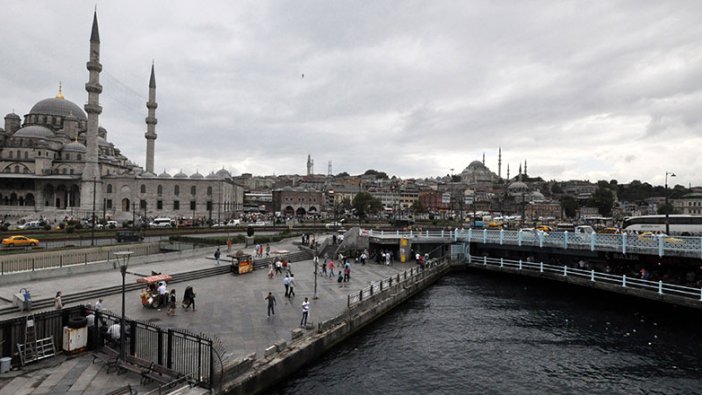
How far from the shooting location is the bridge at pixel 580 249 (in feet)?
73.7

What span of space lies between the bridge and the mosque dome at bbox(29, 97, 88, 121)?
272 feet

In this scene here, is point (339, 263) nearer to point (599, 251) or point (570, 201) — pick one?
point (599, 251)

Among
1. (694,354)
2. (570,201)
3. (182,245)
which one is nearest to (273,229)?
(182,245)

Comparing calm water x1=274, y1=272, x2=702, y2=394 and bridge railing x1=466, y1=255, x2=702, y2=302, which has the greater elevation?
bridge railing x1=466, y1=255, x2=702, y2=302

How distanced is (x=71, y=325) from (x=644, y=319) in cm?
2543

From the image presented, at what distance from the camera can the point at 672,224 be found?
36812mm

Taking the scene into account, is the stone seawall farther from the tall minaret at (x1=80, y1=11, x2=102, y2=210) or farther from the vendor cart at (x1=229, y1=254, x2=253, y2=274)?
the tall minaret at (x1=80, y1=11, x2=102, y2=210)

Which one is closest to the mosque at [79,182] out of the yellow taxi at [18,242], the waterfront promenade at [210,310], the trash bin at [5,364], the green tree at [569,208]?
the yellow taxi at [18,242]

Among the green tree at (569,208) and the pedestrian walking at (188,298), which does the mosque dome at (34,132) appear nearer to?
the pedestrian walking at (188,298)

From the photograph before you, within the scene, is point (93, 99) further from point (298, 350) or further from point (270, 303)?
point (298, 350)

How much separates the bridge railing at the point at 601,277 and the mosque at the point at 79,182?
4752 centimetres

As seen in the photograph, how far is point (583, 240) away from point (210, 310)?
24.3 meters

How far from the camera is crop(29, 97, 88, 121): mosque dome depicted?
281ft

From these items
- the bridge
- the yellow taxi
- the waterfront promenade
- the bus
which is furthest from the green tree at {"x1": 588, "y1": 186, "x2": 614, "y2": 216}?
the yellow taxi
